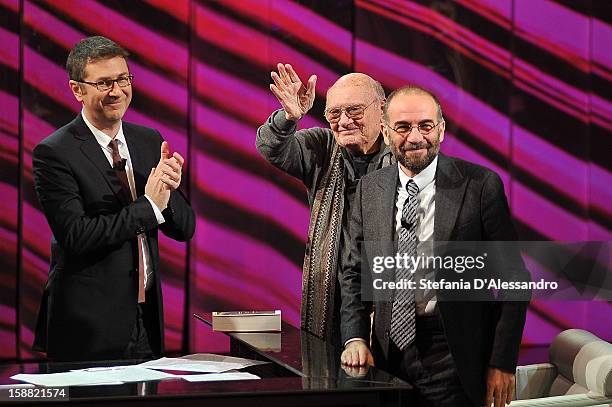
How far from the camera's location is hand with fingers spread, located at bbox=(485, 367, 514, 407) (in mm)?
2543

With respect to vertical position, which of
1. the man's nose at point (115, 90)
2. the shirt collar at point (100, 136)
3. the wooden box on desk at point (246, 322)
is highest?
the man's nose at point (115, 90)

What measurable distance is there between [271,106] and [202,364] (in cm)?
377

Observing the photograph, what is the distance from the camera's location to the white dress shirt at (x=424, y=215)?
262 cm

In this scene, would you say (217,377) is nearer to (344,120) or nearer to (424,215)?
(424,215)

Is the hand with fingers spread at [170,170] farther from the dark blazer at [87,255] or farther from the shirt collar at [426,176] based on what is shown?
the shirt collar at [426,176]

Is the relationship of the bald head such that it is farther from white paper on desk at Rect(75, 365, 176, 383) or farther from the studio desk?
white paper on desk at Rect(75, 365, 176, 383)

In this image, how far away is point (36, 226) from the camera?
233 inches

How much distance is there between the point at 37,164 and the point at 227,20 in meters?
3.14

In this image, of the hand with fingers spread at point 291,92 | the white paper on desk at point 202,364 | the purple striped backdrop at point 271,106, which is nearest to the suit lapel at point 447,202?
the white paper on desk at point 202,364

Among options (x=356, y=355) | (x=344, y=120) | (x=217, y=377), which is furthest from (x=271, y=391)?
(x=344, y=120)

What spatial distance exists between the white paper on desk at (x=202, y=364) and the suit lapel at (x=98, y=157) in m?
0.79

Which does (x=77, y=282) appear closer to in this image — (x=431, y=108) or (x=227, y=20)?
(x=431, y=108)

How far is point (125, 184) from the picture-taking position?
10.7ft

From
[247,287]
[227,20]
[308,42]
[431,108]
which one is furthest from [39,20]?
[431,108]
